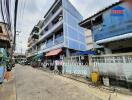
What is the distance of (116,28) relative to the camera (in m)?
10.4

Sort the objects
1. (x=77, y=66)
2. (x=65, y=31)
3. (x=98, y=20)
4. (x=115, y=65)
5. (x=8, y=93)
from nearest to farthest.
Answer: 1. (x=115, y=65)
2. (x=8, y=93)
3. (x=77, y=66)
4. (x=98, y=20)
5. (x=65, y=31)

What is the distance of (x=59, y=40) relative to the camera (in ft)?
73.6

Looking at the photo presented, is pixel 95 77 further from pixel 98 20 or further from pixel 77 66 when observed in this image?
pixel 98 20

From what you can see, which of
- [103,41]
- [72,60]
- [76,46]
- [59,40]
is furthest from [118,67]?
[76,46]

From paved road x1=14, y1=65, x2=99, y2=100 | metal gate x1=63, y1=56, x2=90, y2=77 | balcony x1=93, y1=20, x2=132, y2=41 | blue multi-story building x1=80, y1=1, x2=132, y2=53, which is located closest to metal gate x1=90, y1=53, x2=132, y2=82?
metal gate x1=63, y1=56, x2=90, y2=77

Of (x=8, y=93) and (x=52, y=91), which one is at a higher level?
(x=52, y=91)

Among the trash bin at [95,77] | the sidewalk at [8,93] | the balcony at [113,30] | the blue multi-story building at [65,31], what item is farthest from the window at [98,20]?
the sidewalk at [8,93]

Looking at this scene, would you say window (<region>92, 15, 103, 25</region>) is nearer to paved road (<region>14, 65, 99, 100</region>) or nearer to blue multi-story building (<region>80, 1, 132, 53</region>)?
blue multi-story building (<region>80, 1, 132, 53</region>)

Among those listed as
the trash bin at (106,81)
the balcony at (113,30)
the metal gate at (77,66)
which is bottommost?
the trash bin at (106,81)

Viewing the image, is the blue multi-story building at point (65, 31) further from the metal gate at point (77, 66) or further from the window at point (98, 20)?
the window at point (98, 20)

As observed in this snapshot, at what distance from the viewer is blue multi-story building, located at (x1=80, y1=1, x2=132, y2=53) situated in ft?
31.3

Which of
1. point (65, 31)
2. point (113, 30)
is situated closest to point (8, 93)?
point (113, 30)

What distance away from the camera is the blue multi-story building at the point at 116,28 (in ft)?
31.3

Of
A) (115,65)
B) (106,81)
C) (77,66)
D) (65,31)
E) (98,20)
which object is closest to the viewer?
(115,65)
